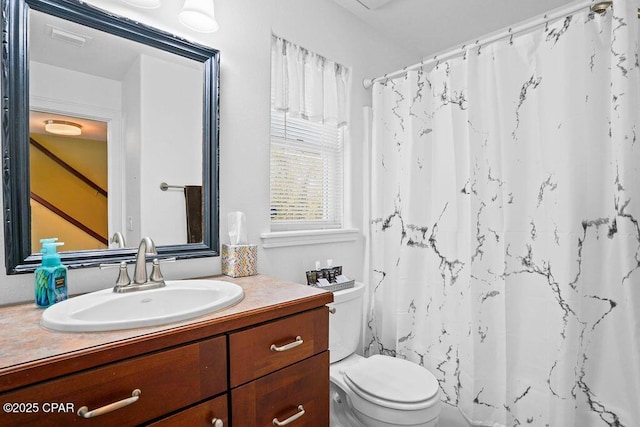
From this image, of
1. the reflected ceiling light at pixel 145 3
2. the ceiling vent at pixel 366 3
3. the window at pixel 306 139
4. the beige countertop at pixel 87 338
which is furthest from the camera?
the ceiling vent at pixel 366 3

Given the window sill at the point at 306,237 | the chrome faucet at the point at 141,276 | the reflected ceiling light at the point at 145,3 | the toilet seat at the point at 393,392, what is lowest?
the toilet seat at the point at 393,392

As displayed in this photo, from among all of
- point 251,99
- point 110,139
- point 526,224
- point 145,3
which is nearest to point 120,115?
point 110,139

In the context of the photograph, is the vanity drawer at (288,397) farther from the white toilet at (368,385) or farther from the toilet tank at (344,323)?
the toilet tank at (344,323)

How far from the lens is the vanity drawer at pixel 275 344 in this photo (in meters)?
0.92

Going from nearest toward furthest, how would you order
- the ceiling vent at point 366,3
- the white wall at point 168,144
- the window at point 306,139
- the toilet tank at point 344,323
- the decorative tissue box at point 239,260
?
the white wall at point 168,144
the decorative tissue box at point 239,260
the toilet tank at point 344,323
the window at point 306,139
the ceiling vent at point 366,3

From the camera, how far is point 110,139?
1.22m

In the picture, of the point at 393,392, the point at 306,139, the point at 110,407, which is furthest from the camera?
the point at 306,139

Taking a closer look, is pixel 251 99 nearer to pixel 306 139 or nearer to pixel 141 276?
pixel 306 139

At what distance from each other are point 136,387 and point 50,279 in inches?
19.4

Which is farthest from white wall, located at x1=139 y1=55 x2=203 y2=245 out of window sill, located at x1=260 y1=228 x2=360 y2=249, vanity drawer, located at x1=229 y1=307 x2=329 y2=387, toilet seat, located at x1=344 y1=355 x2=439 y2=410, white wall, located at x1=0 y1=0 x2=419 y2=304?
toilet seat, located at x1=344 y1=355 x2=439 y2=410

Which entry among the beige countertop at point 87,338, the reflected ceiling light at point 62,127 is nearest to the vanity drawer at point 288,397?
the beige countertop at point 87,338

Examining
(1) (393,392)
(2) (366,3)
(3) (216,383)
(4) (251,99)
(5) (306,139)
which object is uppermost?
(2) (366,3)

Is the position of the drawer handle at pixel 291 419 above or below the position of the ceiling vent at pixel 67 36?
below

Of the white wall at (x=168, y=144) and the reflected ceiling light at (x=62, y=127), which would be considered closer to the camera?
the reflected ceiling light at (x=62, y=127)
